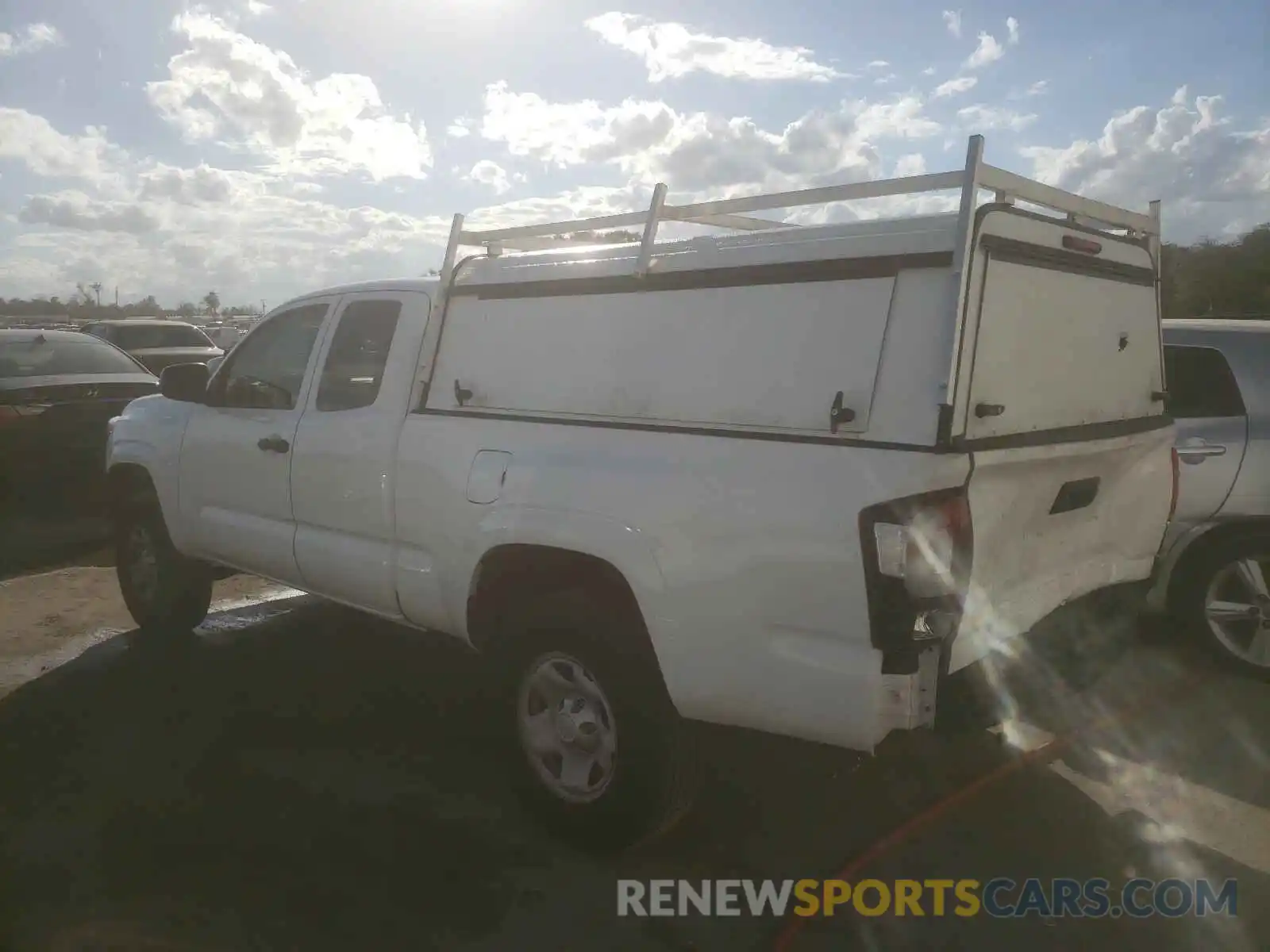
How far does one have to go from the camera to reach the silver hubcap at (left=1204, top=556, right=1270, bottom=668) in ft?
15.6

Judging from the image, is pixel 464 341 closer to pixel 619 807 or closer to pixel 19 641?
pixel 619 807

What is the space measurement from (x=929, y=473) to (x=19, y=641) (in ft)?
17.6

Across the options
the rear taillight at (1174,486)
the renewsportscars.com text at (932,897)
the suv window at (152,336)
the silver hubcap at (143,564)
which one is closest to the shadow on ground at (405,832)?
the renewsportscars.com text at (932,897)

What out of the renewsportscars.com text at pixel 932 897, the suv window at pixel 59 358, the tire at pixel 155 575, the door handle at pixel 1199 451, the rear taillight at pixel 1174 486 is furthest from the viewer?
the suv window at pixel 59 358

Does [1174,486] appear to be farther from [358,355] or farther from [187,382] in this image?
[187,382]

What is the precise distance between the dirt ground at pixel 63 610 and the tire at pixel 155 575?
336 mm

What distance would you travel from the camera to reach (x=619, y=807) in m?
3.25

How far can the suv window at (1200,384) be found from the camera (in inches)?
196

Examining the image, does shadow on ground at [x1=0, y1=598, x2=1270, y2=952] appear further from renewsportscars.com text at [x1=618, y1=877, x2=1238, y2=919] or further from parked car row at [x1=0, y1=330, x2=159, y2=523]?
parked car row at [x1=0, y1=330, x2=159, y2=523]

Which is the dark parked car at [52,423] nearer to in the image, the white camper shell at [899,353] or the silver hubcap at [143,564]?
the silver hubcap at [143,564]

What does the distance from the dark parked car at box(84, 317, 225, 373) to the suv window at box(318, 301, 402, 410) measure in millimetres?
9779

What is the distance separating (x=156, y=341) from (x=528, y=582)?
12.1 m

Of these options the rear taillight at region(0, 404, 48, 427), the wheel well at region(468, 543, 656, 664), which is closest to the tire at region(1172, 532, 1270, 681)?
the wheel well at region(468, 543, 656, 664)

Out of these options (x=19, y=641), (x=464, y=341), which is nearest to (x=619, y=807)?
(x=464, y=341)
